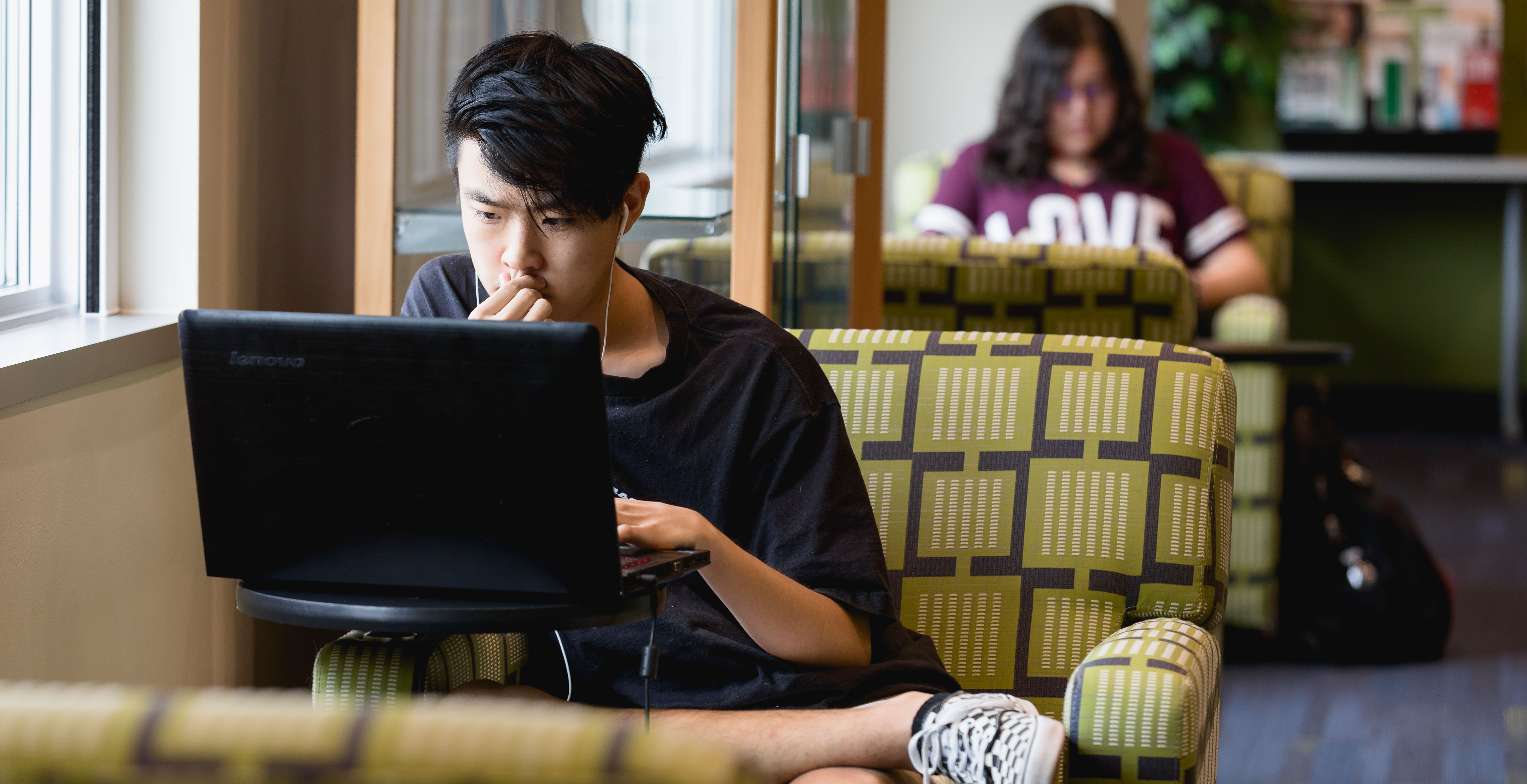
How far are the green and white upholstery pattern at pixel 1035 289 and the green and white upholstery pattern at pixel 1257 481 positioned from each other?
22.2 inches

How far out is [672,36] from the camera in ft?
6.32

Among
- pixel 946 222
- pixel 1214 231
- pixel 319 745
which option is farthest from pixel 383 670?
pixel 1214 231

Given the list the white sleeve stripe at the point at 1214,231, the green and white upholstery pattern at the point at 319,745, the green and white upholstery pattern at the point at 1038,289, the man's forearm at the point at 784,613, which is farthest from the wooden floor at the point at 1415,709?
the green and white upholstery pattern at the point at 319,745

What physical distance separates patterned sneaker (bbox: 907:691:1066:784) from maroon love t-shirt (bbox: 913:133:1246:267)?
2138mm

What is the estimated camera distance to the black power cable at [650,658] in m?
1.02

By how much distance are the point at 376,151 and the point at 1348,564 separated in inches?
80.3

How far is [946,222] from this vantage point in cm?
336

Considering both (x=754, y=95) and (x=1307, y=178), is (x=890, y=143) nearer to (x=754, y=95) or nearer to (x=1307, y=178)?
(x=1307, y=178)

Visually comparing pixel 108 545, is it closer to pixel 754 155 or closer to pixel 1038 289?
pixel 754 155

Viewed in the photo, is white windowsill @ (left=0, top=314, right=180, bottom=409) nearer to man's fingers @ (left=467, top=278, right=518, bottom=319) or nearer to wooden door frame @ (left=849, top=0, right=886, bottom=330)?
man's fingers @ (left=467, top=278, right=518, bottom=319)

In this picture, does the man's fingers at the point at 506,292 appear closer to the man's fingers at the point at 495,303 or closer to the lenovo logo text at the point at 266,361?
the man's fingers at the point at 495,303

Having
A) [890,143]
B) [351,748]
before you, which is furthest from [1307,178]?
[351,748]

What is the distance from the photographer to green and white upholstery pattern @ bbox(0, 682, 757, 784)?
49 centimetres

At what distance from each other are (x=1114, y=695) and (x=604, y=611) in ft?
1.55
